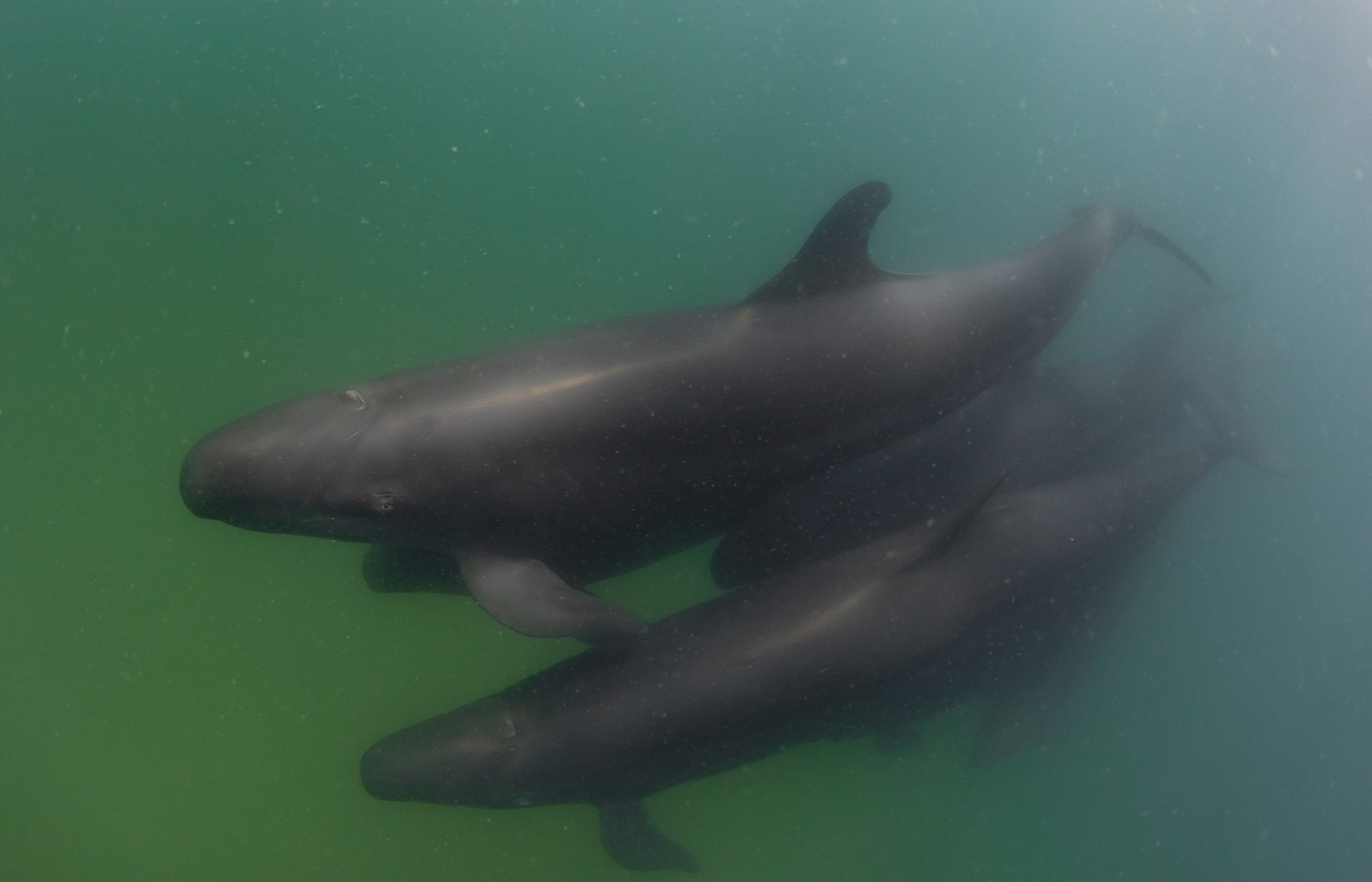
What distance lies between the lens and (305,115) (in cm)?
983

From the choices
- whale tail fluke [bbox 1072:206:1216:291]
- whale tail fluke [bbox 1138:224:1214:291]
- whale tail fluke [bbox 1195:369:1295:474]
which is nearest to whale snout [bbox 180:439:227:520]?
whale tail fluke [bbox 1072:206:1216:291]

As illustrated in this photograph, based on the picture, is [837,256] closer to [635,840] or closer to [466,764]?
[466,764]

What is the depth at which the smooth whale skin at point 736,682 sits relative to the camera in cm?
479

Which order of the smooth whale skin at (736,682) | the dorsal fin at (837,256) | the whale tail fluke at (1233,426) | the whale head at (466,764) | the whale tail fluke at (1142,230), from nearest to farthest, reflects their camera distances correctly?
the dorsal fin at (837,256) < the smooth whale skin at (736,682) < the whale head at (466,764) < the whale tail fluke at (1142,230) < the whale tail fluke at (1233,426)

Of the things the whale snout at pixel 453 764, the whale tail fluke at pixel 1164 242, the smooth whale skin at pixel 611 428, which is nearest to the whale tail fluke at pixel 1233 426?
the whale tail fluke at pixel 1164 242

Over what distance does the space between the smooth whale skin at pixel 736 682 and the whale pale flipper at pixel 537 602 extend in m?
0.47

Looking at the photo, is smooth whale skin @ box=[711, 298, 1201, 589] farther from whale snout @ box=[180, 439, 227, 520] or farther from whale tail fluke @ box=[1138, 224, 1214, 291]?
whale snout @ box=[180, 439, 227, 520]

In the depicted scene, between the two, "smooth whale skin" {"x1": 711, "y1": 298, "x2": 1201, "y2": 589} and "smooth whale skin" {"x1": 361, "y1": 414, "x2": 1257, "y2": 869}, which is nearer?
"smooth whale skin" {"x1": 361, "y1": 414, "x2": 1257, "y2": 869}

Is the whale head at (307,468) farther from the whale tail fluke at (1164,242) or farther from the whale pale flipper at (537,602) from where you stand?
the whale tail fluke at (1164,242)

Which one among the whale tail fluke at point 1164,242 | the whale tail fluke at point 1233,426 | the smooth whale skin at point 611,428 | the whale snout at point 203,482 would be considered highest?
the whale snout at point 203,482

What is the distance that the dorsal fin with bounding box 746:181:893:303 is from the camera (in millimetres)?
4375

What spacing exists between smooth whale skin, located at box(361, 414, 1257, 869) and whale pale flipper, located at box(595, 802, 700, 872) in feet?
0.80

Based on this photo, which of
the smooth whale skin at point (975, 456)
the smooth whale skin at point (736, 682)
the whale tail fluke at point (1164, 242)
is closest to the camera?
the smooth whale skin at point (736, 682)

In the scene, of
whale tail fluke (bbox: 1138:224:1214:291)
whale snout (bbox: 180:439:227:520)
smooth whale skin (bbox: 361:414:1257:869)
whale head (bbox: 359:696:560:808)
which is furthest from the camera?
whale tail fluke (bbox: 1138:224:1214:291)
